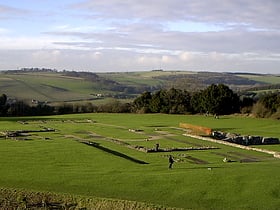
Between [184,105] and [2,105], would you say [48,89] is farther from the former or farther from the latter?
[184,105]

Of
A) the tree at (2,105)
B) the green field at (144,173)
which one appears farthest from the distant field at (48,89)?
the green field at (144,173)

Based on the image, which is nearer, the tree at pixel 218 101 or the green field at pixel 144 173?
the green field at pixel 144 173

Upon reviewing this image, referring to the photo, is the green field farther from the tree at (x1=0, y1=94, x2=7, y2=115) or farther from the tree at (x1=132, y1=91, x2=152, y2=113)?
the tree at (x1=0, y1=94, x2=7, y2=115)

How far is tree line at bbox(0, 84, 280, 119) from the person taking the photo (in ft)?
257

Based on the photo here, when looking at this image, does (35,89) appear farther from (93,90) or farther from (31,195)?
(31,195)

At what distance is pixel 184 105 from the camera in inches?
3521

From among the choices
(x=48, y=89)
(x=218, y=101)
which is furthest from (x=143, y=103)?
(x=48, y=89)

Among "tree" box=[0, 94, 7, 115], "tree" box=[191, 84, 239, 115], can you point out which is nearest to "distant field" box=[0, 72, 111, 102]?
"tree" box=[0, 94, 7, 115]

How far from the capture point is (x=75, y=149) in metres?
40.6

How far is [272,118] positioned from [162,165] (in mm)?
46210

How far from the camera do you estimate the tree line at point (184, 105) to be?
257ft

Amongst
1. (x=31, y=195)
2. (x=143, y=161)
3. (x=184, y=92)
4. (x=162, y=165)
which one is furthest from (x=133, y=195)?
(x=184, y=92)

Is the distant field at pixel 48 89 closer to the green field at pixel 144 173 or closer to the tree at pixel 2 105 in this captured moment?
the tree at pixel 2 105

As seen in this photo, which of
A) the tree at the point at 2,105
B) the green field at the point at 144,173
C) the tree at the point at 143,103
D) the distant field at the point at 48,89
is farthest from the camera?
the distant field at the point at 48,89
